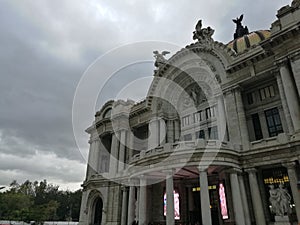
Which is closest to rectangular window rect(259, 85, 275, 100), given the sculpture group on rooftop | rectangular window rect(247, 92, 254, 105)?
rectangular window rect(247, 92, 254, 105)

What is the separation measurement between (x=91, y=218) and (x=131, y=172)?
15753mm

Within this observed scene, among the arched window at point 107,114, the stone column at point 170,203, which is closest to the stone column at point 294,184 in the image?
the stone column at point 170,203

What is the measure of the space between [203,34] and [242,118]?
34.4 ft

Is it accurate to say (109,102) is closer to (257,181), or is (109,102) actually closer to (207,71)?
(207,71)

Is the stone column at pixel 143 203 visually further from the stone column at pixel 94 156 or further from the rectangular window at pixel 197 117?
the stone column at pixel 94 156

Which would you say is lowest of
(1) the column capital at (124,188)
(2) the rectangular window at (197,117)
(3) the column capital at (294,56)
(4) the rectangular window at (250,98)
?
(1) the column capital at (124,188)

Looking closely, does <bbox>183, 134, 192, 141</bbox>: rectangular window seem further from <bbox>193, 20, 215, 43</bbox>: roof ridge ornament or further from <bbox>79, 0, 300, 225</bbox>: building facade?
<bbox>193, 20, 215, 43</bbox>: roof ridge ornament

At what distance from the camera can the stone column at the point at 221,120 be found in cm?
2212

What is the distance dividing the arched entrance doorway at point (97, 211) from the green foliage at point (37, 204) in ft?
52.1

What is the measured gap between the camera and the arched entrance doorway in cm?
3271

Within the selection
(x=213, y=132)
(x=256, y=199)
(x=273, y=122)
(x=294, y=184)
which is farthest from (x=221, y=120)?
(x=294, y=184)

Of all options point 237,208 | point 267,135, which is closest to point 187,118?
point 267,135

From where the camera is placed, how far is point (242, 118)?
21328mm

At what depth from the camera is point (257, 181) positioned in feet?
63.1
